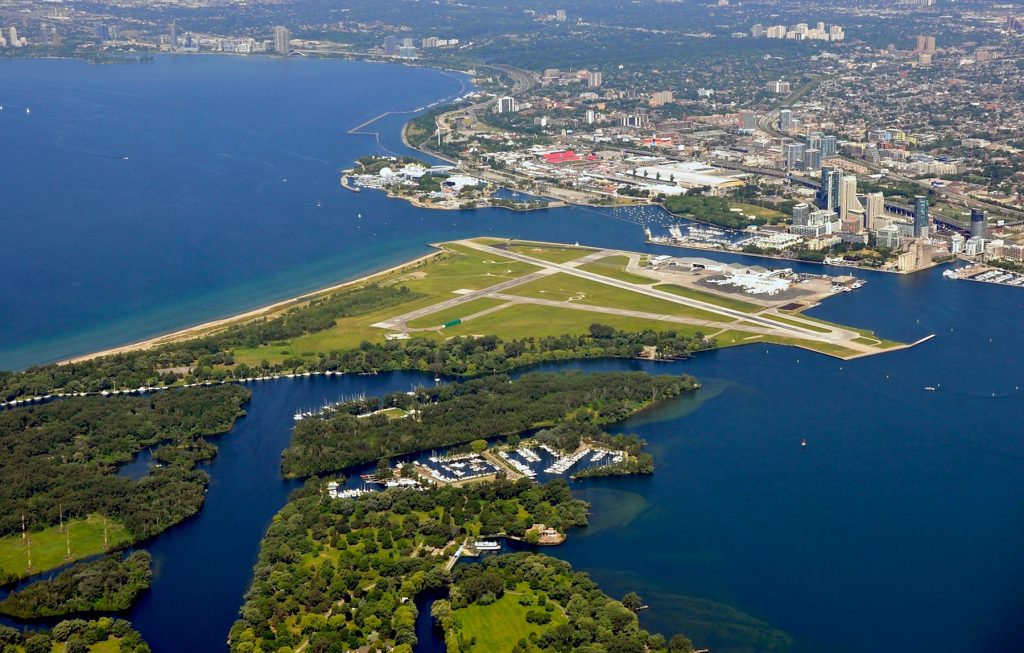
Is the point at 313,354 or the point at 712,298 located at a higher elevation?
the point at 712,298

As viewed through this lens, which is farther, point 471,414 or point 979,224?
point 979,224

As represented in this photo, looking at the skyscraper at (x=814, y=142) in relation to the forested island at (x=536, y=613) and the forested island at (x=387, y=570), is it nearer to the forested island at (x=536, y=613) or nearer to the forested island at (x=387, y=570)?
the forested island at (x=387, y=570)

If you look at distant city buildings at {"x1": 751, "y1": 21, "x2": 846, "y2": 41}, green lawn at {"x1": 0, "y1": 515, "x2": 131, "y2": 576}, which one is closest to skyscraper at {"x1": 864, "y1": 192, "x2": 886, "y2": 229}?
green lawn at {"x1": 0, "y1": 515, "x2": 131, "y2": 576}

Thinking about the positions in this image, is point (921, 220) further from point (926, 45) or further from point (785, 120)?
point (926, 45)

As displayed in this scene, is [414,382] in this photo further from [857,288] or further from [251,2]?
[251,2]

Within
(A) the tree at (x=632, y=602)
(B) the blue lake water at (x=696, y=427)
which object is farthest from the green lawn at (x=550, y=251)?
(A) the tree at (x=632, y=602)

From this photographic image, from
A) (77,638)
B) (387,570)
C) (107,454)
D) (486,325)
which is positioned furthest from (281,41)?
(77,638)
